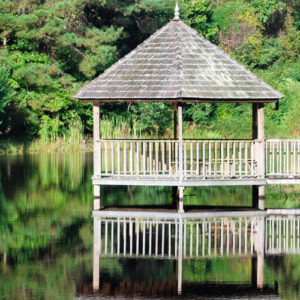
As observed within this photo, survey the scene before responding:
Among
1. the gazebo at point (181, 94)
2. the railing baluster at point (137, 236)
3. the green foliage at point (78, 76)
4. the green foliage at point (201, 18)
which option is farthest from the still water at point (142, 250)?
the green foliage at point (201, 18)

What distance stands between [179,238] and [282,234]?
2116mm

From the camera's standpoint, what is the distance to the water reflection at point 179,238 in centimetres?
1711

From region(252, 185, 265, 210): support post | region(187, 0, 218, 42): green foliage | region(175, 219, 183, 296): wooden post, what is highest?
region(187, 0, 218, 42): green foliage

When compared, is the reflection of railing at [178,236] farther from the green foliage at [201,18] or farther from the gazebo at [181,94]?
the green foliage at [201,18]

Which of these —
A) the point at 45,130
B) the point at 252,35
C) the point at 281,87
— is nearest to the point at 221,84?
the point at 45,130

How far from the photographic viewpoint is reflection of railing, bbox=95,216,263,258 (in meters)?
17.8

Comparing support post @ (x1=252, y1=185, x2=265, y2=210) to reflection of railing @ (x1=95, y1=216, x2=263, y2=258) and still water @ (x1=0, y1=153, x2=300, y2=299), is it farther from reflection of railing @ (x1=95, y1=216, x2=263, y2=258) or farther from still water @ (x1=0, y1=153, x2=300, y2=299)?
reflection of railing @ (x1=95, y1=216, x2=263, y2=258)

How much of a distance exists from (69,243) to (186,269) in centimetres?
317

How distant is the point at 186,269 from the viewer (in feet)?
52.9

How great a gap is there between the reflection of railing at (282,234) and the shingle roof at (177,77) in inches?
127

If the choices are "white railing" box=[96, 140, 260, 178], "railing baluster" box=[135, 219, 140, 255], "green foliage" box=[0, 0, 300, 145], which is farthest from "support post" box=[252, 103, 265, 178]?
"green foliage" box=[0, 0, 300, 145]

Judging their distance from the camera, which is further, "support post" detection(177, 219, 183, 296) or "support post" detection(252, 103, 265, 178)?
"support post" detection(252, 103, 265, 178)

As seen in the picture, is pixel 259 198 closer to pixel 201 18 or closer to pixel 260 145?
pixel 260 145

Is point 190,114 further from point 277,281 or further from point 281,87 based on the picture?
point 277,281
